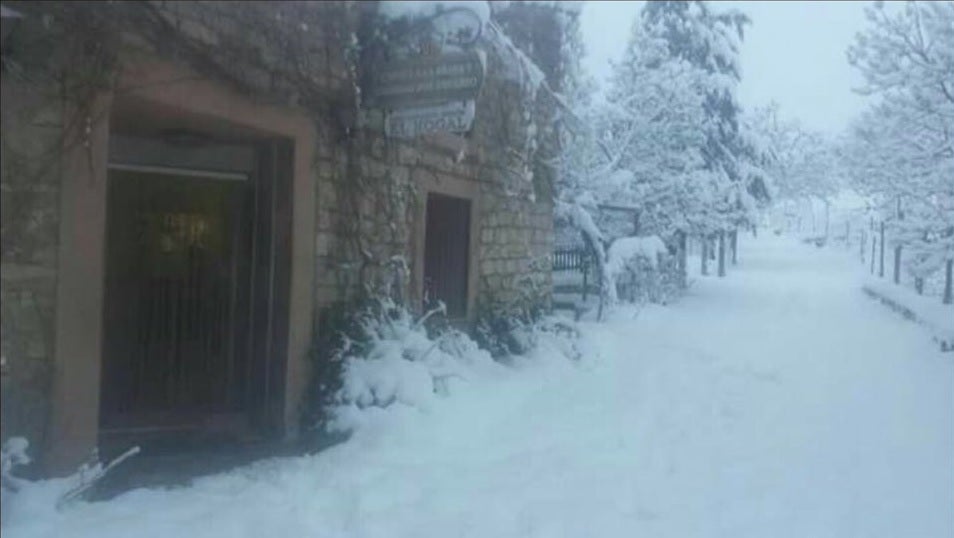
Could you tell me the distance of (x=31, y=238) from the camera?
4.75 metres

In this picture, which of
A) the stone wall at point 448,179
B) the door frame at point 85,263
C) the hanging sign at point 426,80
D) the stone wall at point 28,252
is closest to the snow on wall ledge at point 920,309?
the stone wall at point 448,179

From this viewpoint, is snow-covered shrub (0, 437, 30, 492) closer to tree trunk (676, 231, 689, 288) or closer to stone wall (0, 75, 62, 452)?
stone wall (0, 75, 62, 452)

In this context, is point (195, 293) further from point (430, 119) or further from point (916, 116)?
point (916, 116)

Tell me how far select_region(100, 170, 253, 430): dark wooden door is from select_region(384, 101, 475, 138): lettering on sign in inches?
45.4

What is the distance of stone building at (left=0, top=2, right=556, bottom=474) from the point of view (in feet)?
15.7

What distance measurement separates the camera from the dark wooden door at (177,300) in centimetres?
675

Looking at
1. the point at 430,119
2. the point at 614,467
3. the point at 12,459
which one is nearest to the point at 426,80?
the point at 430,119

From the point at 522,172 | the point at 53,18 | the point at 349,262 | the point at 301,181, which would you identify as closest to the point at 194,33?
the point at 53,18

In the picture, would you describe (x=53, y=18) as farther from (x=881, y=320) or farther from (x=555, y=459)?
(x=881, y=320)

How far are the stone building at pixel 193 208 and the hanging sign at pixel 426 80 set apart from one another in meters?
0.18

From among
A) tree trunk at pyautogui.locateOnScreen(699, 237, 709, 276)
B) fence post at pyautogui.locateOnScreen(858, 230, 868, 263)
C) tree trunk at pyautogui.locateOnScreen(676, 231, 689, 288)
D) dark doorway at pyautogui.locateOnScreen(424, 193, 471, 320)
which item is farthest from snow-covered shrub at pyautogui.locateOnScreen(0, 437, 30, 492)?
fence post at pyautogui.locateOnScreen(858, 230, 868, 263)

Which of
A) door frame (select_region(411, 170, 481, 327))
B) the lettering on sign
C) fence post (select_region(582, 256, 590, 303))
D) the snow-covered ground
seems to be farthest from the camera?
fence post (select_region(582, 256, 590, 303))

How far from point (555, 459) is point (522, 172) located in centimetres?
474

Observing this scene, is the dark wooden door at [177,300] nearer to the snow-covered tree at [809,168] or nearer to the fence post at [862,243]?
the fence post at [862,243]
